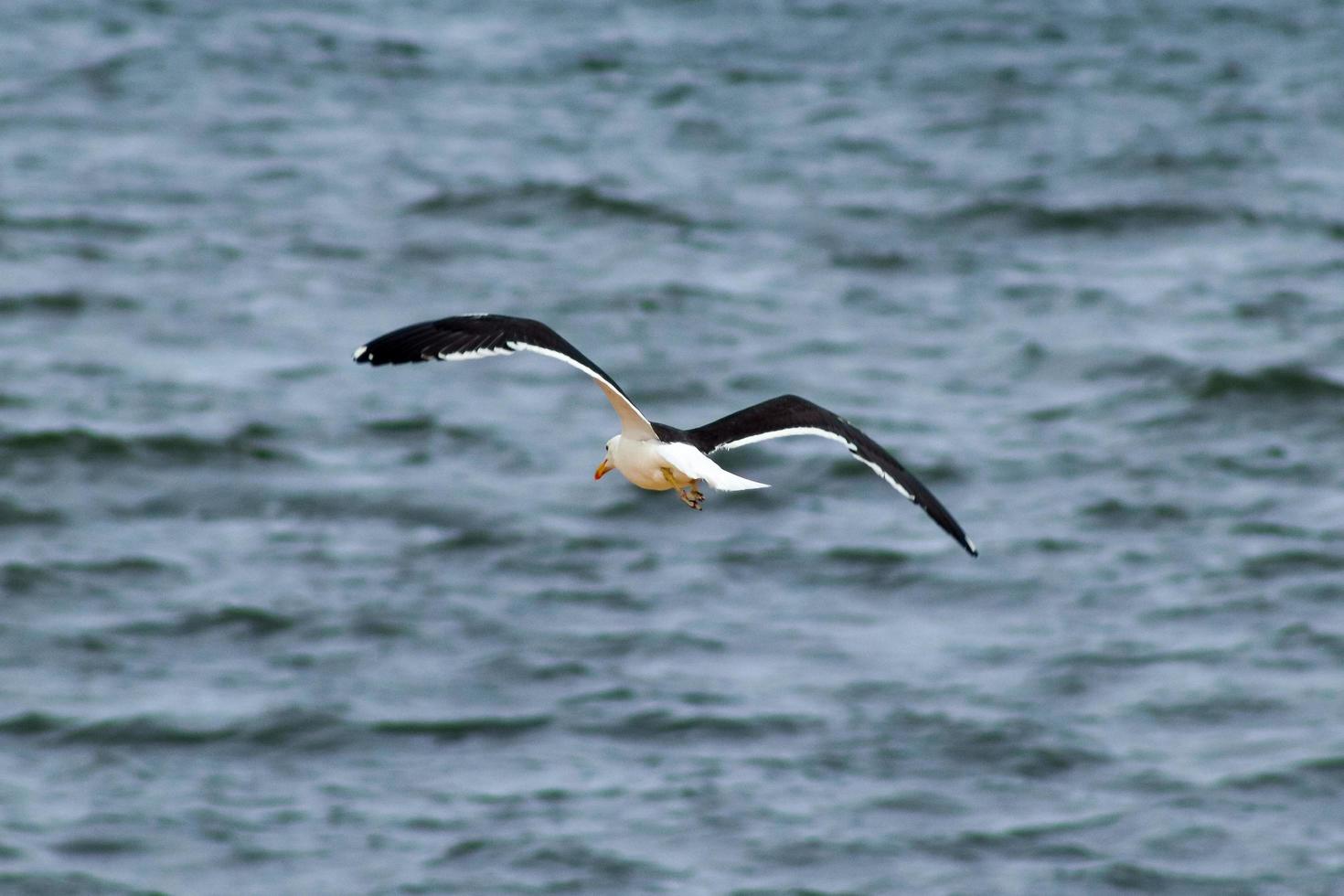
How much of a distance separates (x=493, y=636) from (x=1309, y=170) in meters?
14.9

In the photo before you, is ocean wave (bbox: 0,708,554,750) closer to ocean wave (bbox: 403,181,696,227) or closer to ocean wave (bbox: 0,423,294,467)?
ocean wave (bbox: 0,423,294,467)

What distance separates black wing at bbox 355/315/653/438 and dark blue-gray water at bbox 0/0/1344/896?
30.0ft

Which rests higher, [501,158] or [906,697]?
[501,158]

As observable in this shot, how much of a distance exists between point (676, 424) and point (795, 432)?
14.1m

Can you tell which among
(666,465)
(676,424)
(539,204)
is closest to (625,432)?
(666,465)

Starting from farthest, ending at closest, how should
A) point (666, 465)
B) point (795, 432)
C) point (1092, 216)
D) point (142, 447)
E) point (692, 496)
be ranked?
point (1092, 216) < point (142, 447) < point (795, 432) < point (692, 496) < point (666, 465)

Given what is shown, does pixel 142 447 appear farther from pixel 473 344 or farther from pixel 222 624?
pixel 473 344

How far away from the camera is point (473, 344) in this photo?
7699 mm

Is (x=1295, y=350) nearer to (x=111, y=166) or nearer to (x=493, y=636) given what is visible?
(x=493, y=636)

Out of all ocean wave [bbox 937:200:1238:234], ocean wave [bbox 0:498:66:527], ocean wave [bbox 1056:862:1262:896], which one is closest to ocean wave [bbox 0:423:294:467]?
ocean wave [bbox 0:498:66:527]

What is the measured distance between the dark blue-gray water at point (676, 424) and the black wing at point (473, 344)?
9130mm

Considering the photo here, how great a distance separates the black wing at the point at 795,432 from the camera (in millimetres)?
8133

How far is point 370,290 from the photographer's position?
1030 inches

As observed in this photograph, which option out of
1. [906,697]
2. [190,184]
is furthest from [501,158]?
[906,697]
